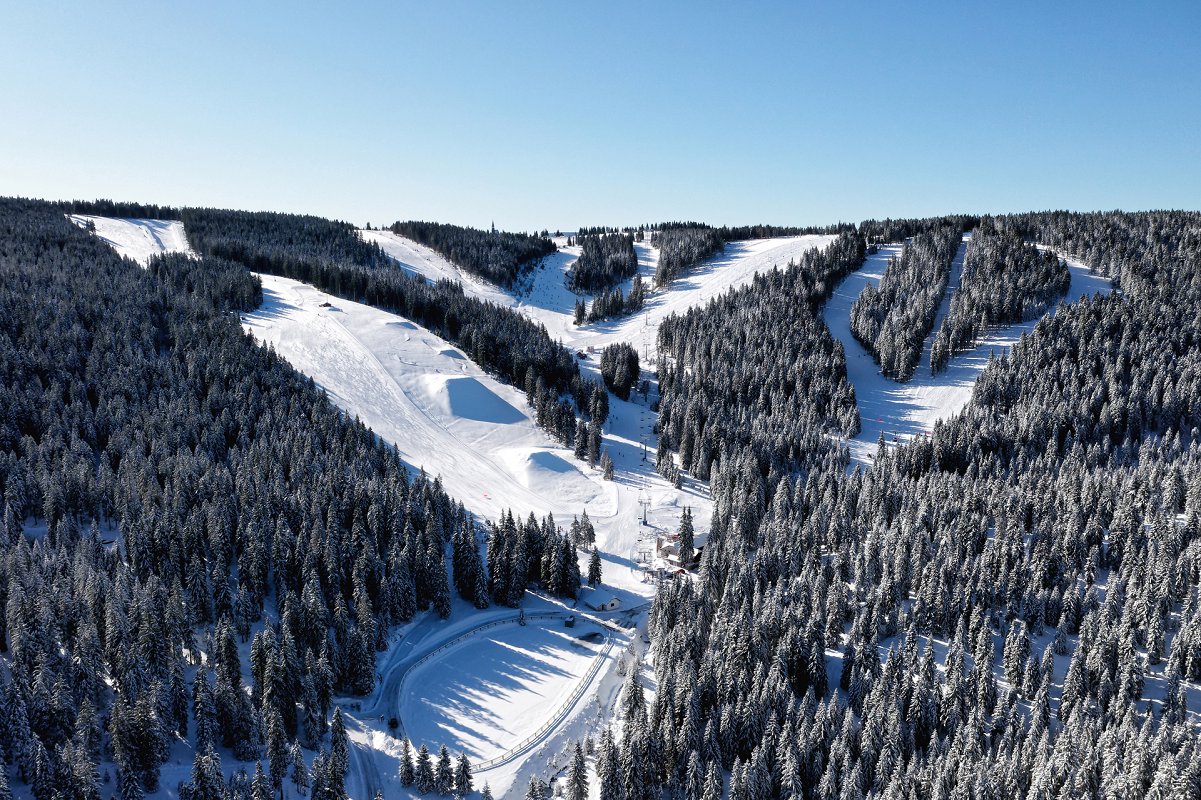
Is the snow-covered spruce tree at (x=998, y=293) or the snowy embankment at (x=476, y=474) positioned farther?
the snow-covered spruce tree at (x=998, y=293)

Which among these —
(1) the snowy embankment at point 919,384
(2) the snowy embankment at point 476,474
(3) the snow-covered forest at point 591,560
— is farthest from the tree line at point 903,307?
(2) the snowy embankment at point 476,474

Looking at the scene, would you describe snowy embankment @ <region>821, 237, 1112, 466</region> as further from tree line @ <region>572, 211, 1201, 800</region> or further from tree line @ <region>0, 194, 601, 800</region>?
tree line @ <region>0, 194, 601, 800</region>

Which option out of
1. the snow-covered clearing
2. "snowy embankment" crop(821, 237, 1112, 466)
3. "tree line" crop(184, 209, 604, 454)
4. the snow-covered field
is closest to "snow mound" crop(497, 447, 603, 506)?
the snow-covered clearing

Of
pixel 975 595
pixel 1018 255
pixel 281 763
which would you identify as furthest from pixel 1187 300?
pixel 281 763

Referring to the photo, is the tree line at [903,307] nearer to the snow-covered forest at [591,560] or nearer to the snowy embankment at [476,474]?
the snow-covered forest at [591,560]

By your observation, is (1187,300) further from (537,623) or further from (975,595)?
(537,623)
